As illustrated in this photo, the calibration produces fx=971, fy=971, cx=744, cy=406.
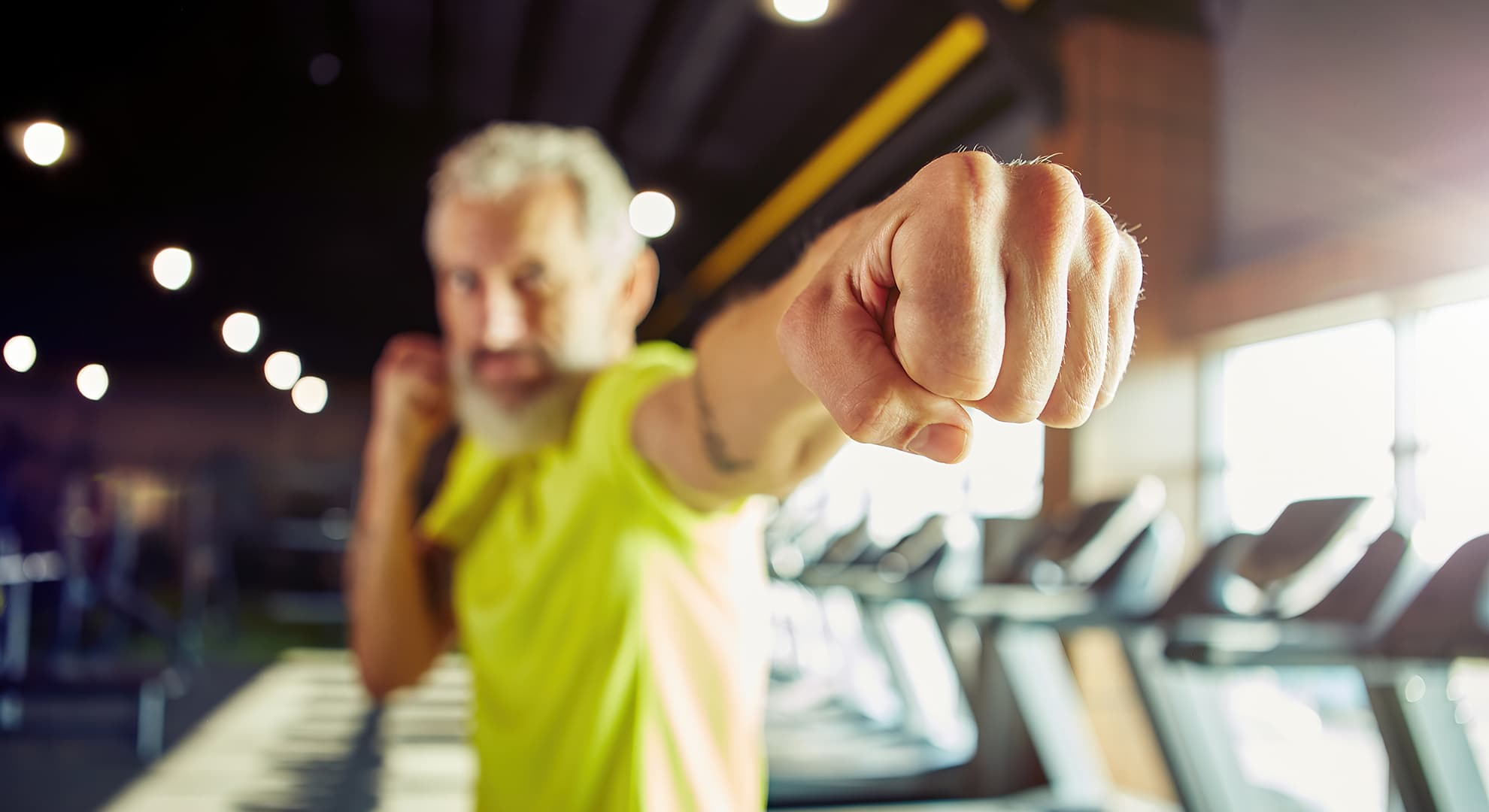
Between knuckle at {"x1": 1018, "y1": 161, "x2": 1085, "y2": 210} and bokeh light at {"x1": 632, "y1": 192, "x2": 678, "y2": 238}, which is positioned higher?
Answer: bokeh light at {"x1": 632, "y1": 192, "x2": 678, "y2": 238}

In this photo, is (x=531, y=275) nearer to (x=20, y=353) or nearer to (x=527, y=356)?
(x=527, y=356)

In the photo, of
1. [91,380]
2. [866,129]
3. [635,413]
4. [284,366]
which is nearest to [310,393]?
[284,366]

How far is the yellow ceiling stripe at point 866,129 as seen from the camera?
4559 mm

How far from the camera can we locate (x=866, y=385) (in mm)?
326

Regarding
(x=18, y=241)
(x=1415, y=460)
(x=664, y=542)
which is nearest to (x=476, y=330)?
(x=664, y=542)

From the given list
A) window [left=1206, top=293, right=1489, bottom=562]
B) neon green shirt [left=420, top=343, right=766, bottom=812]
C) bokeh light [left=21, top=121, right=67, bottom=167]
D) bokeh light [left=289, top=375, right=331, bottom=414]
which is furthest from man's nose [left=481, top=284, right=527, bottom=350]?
bokeh light [left=289, top=375, right=331, bottom=414]

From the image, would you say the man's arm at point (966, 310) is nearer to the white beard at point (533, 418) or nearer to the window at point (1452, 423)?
the white beard at point (533, 418)

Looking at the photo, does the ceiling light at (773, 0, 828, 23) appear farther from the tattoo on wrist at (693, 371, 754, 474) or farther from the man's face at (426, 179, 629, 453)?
the tattoo on wrist at (693, 371, 754, 474)

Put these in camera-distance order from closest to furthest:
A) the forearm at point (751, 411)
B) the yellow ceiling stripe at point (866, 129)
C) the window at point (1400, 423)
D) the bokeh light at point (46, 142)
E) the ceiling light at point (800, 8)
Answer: the forearm at point (751, 411) < the bokeh light at point (46, 142) < the ceiling light at point (800, 8) < the window at point (1400, 423) < the yellow ceiling stripe at point (866, 129)

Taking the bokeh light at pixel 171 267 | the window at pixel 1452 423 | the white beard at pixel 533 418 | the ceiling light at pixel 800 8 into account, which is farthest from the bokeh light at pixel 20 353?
the window at pixel 1452 423

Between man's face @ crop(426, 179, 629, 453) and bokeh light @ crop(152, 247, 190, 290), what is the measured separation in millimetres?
273

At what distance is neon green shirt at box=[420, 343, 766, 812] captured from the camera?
2.88 feet

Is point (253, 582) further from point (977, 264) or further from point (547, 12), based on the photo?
point (977, 264)

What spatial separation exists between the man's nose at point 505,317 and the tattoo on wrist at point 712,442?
345mm
